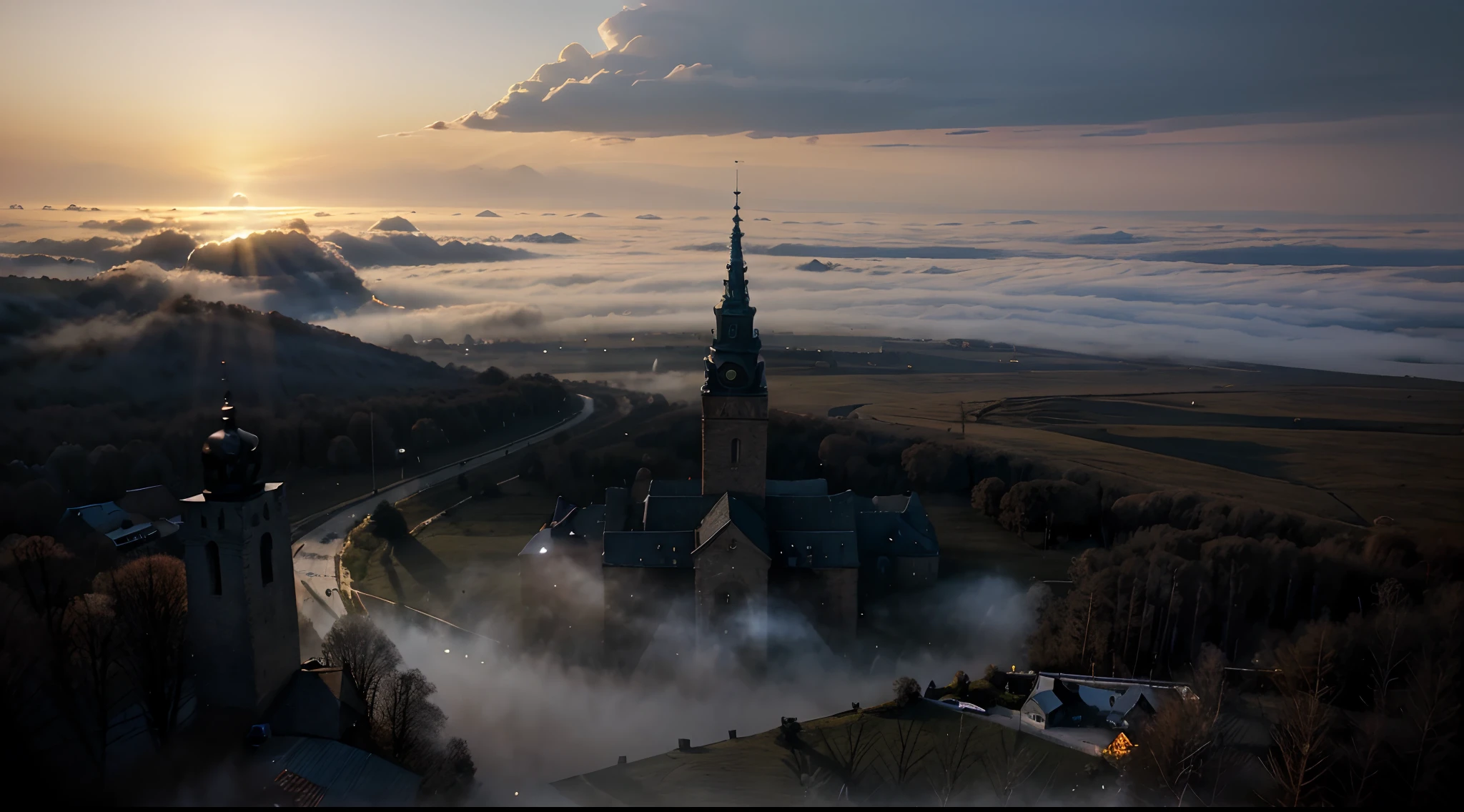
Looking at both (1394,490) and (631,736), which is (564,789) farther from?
(1394,490)

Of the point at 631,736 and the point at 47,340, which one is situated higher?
the point at 47,340

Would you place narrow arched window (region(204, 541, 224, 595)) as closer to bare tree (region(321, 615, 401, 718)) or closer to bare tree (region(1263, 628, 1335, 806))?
bare tree (region(321, 615, 401, 718))

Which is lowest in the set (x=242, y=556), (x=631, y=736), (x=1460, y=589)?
(x=631, y=736)

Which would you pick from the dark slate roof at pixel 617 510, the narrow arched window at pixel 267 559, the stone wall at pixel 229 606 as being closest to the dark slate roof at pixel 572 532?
the dark slate roof at pixel 617 510

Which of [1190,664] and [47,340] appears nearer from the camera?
[1190,664]

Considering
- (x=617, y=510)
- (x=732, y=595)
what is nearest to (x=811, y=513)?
(x=732, y=595)

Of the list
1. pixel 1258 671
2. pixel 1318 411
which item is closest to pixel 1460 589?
pixel 1258 671

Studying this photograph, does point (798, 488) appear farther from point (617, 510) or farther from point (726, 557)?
point (726, 557)
